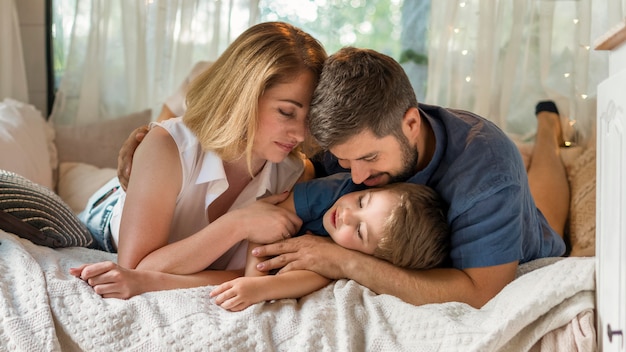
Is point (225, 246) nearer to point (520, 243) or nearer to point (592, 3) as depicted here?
point (520, 243)

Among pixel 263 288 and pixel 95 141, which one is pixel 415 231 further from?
pixel 95 141

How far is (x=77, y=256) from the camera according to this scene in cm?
213

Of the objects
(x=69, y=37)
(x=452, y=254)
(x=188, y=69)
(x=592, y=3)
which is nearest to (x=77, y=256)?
(x=452, y=254)

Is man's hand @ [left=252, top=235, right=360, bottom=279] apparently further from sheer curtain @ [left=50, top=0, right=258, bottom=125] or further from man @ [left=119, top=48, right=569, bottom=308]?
sheer curtain @ [left=50, top=0, right=258, bottom=125]

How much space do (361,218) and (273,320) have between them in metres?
0.37

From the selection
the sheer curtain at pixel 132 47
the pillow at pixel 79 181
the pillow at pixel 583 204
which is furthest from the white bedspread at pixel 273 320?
the sheer curtain at pixel 132 47

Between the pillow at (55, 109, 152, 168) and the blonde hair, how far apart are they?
1457 mm

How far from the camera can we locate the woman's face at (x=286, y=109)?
1.89m

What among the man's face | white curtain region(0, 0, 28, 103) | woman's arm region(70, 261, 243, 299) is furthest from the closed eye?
white curtain region(0, 0, 28, 103)

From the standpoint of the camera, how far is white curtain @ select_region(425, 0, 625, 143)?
125 inches

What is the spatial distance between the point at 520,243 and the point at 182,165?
2.92 feet

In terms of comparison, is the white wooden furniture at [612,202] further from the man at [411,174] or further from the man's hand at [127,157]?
the man's hand at [127,157]

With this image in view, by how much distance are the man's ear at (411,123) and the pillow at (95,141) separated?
185 centimetres

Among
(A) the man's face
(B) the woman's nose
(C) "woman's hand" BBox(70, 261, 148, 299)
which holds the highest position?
(B) the woman's nose
